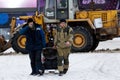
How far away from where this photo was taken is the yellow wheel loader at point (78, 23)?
24.8 meters

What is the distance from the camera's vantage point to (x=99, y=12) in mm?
25609

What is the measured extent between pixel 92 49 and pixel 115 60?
6.24 metres

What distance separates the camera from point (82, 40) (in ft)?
81.9

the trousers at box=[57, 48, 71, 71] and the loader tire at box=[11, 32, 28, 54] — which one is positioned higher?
the trousers at box=[57, 48, 71, 71]

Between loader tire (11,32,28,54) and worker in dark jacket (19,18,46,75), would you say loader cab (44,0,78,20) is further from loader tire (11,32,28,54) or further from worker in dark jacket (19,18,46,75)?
worker in dark jacket (19,18,46,75)

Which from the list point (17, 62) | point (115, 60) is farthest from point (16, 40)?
point (115, 60)

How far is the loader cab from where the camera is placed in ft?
81.7

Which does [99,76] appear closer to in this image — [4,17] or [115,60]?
[115,60]

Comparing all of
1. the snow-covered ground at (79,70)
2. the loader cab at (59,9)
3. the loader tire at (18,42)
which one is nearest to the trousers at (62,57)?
the snow-covered ground at (79,70)

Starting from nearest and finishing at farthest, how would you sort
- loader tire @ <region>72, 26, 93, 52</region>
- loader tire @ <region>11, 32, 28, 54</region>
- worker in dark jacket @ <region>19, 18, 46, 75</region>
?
worker in dark jacket @ <region>19, 18, 46, 75</region> → loader tire @ <region>72, 26, 93, 52</region> → loader tire @ <region>11, 32, 28, 54</region>

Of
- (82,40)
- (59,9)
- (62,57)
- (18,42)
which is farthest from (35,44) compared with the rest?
(18,42)

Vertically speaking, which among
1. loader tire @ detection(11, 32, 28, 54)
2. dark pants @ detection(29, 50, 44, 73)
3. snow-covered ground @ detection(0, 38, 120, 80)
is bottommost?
loader tire @ detection(11, 32, 28, 54)

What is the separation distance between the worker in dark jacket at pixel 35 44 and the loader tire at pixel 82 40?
975cm

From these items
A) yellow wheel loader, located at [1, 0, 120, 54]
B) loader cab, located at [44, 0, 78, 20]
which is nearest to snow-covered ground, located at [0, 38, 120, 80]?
yellow wheel loader, located at [1, 0, 120, 54]
